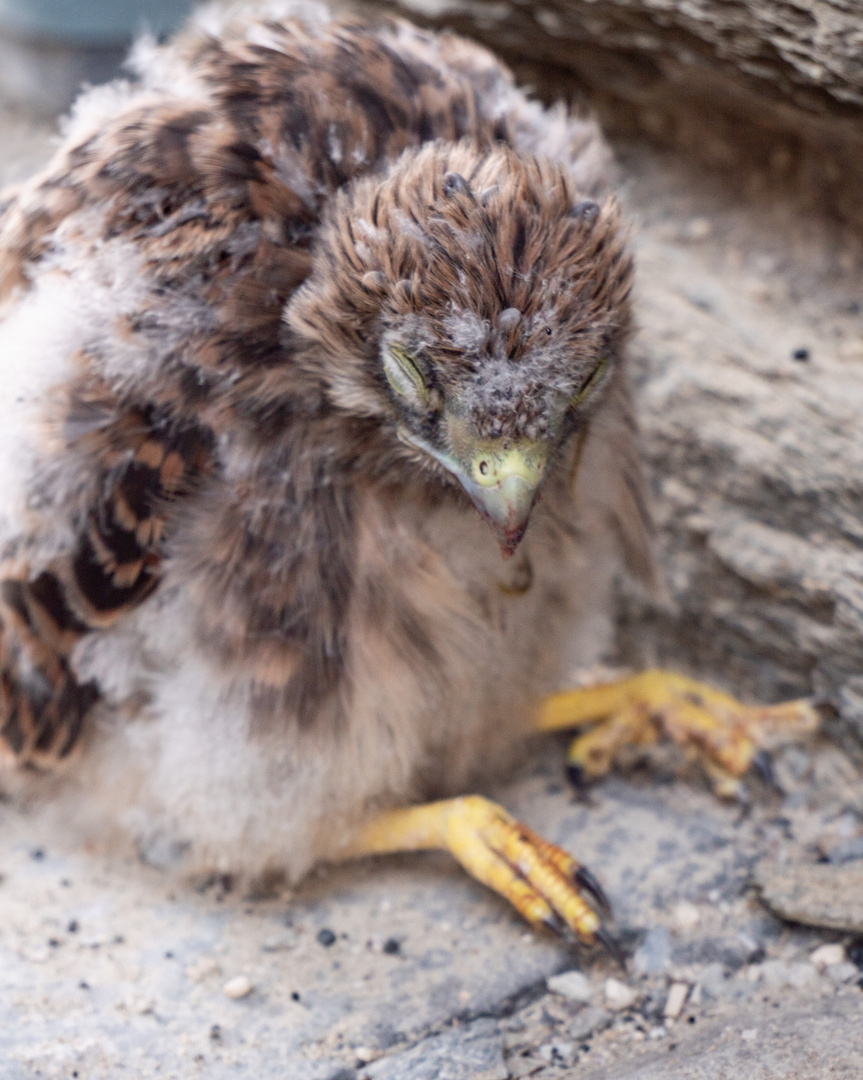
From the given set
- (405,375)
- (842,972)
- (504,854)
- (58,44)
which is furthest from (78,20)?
(842,972)

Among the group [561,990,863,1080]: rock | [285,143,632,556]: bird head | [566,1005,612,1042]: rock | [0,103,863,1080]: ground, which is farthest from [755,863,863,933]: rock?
[285,143,632,556]: bird head

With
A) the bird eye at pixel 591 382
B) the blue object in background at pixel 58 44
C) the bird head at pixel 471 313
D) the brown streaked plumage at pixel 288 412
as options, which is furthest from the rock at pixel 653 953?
the blue object in background at pixel 58 44

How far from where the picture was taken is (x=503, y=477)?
181 cm

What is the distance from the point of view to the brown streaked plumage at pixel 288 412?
72.5 inches

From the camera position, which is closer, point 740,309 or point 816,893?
point 816,893

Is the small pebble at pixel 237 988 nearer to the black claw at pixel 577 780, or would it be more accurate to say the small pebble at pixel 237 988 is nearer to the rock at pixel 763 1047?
the rock at pixel 763 1047

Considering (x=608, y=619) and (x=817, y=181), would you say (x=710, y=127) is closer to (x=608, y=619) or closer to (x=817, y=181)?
(x=817, y=181)

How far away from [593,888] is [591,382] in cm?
92

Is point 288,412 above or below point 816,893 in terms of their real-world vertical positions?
above

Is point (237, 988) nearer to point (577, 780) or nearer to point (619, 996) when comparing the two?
point (619, 996)

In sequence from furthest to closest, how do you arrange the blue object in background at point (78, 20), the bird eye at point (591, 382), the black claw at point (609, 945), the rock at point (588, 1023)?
1. the blue object in background at point (78, 20)
2. the black claw at point (609, 945)
3. the rock at point (588, 1023)
4. the bird eye at point (591, 382)

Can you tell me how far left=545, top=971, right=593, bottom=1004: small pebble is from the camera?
7.03ft

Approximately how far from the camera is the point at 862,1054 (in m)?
1.79

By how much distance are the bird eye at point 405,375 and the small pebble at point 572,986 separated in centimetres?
106
